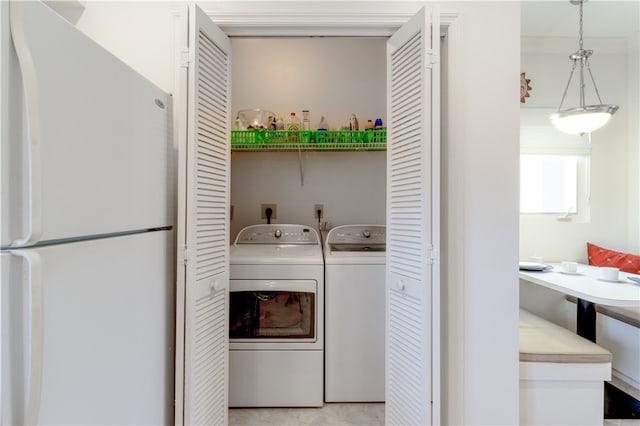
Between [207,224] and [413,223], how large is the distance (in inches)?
36.2

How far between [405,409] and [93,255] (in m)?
1.41

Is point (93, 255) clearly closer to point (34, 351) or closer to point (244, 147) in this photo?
point (34, 351)

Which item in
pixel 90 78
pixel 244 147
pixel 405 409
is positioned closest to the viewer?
pixel 90 78

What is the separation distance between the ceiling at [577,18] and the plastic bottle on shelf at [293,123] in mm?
1913

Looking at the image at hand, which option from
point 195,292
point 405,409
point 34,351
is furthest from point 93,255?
point 405,409

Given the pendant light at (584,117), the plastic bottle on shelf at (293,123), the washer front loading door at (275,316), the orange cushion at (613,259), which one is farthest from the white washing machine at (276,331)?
the orange cushion at (613,259)

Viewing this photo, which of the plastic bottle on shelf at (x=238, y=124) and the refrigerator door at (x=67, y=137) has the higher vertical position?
the plastic bottle on shelf at (x=238, y=124)

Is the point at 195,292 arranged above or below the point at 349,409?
above

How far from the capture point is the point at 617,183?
2.72 m

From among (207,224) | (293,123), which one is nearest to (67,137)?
(207,224)

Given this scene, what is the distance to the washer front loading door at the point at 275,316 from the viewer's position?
73.7 inches

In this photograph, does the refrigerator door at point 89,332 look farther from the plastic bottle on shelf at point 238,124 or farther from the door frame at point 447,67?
the plastic bottle on shelf at point 238,124

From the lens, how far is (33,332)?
2.19 feet

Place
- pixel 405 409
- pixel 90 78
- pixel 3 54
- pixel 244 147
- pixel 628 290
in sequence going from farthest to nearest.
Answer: pixel 244 147 → pixel 628 290 → pixel 405 409 → pixel 90 78 → pixel 3 54
